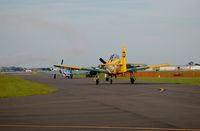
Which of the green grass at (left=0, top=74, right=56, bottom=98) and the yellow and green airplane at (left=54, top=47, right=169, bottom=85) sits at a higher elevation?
the yellow and green airplane at (left=54, top=47, right=169, bottom=85)

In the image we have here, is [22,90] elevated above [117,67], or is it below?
below

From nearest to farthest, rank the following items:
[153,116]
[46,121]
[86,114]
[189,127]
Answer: [189,127] → [46,121] → [153,116] → [86,114]

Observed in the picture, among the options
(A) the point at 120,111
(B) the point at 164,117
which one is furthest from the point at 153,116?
(A) the point at 120,111

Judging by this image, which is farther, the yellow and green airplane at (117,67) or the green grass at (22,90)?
the yellow and green airplane at (117,67)

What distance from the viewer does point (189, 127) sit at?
41.1 feet

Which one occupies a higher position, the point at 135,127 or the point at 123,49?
the point at 123,49

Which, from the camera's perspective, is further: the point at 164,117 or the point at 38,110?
the point at 38,110

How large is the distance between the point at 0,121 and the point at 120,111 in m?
5.44

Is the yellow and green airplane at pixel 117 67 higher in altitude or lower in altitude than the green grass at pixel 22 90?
higher

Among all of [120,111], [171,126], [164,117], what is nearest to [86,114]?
[120,111]

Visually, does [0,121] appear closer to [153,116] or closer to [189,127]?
[153,116]

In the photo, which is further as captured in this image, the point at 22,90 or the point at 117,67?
the point at 117,67

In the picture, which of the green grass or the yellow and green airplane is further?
the yellow and green airplane

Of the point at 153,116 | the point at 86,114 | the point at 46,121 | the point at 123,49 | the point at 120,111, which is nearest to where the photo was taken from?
the point at 46,121
